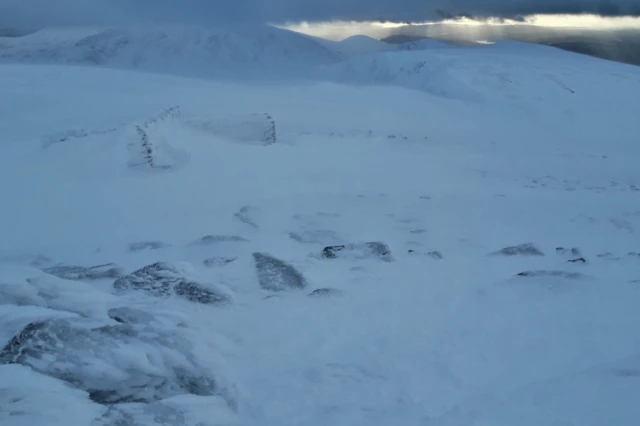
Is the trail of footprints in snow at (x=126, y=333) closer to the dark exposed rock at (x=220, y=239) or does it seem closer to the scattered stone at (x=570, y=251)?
the dark exposed rock at (x=220, y=239)

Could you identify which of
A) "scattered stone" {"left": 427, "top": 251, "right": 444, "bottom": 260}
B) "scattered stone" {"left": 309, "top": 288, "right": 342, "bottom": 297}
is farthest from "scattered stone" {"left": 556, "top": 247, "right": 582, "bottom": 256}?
"scattered stone" {"left": 309, "top": 288, "right": 342, "bottom": 297}

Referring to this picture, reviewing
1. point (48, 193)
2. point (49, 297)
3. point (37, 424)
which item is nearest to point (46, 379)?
point (37, 424)

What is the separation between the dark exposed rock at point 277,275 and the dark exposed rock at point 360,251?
61 centimetres

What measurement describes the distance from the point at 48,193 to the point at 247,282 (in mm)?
4102

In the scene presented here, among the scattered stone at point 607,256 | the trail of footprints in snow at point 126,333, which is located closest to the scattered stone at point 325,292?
the trail of footprints in snow at point 126,333

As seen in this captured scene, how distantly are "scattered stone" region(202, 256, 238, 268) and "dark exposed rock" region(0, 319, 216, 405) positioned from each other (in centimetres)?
167

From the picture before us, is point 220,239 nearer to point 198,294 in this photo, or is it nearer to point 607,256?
point 198,294

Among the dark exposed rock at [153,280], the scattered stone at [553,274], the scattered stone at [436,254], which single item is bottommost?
the scattered stone at [436,254]

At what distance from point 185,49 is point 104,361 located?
366 ft

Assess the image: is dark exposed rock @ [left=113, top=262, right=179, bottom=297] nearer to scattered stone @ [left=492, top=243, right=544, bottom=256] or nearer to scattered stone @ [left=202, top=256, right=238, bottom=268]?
scattered stone @ [left=202, top=256, right=238, bottom=268]

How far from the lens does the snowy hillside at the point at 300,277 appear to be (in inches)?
115

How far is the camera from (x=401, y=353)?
11.4 feet

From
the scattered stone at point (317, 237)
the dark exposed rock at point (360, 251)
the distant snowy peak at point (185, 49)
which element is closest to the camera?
the dark exposed rock at point (360, 251)

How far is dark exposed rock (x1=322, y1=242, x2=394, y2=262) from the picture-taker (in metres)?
5.22
